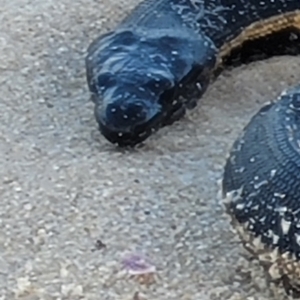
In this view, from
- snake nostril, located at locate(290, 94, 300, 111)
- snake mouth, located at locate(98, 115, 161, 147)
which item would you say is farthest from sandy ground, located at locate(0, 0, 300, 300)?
snake nostril, located at locate(290, 94, 300, 111)

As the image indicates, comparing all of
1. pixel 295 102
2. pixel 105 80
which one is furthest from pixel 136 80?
pixel 295 102

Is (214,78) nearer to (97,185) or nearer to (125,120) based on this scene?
(125,120)

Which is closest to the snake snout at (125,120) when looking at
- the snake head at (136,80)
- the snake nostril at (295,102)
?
the snake head at (136,80)

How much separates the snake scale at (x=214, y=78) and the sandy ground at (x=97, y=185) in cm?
5

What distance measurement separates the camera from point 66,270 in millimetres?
1830

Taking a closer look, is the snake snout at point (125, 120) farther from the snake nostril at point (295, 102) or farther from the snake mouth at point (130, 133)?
the snake nostril at point (295, 102)

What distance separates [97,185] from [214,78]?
0.57m

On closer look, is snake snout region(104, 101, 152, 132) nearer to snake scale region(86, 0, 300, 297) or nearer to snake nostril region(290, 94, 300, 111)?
snake scale region(86, 0, 300, 297)

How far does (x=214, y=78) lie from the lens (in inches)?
99.0

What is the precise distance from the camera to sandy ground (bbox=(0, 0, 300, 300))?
1.81 m

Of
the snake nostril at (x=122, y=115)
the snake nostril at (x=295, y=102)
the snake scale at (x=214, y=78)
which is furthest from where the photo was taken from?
the snake nostril at (x=122, y=115)

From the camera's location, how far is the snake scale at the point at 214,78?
5.69ft

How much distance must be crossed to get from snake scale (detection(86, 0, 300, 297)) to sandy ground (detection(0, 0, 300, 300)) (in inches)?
2.0

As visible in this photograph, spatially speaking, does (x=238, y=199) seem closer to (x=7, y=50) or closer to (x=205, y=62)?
(x=205, y=62)
